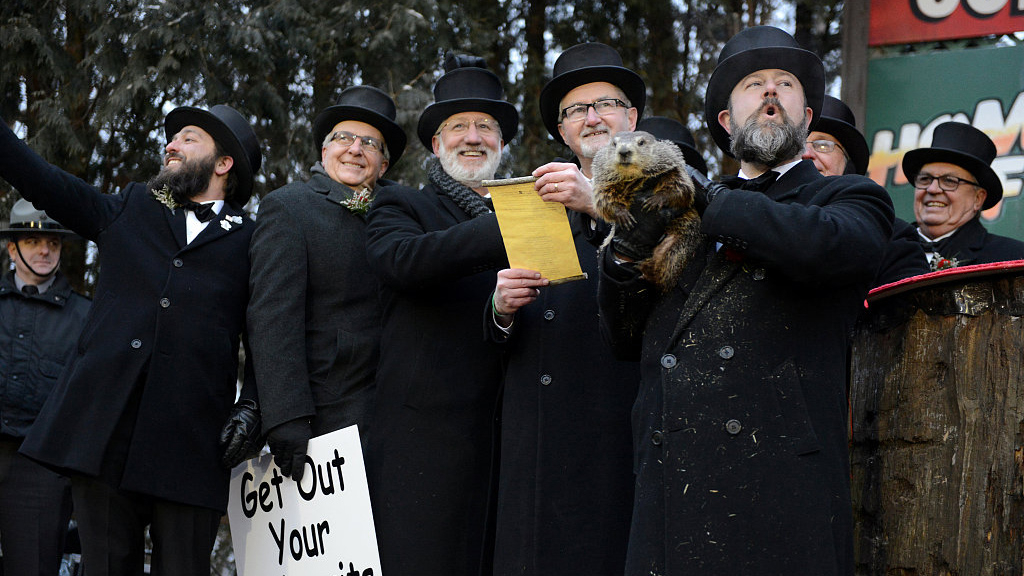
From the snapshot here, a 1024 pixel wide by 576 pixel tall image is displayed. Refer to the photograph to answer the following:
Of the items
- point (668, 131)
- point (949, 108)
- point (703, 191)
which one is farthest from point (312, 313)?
point (949, 108)

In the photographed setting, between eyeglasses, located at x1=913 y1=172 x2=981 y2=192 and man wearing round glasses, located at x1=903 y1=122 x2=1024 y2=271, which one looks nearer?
man wearing round glasses, located at x1=903 y1=122 x2=1024 y2=271

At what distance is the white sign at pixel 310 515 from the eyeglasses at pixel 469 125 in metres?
1.29

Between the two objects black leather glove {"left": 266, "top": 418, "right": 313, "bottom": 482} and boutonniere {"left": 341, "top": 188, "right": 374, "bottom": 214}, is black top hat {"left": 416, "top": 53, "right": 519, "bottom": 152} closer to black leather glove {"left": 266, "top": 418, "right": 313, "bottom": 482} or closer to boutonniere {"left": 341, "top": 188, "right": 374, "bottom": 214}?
boutonniere {"left": 341, "top": 188, "right": 374, "bottom": 214}

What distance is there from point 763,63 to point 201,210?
2558 millimetres

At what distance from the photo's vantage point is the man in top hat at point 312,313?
4.05 meters

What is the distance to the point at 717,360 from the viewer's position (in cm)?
277

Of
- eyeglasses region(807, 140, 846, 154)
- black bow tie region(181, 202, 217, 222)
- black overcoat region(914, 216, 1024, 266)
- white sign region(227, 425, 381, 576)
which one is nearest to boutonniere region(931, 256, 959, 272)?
→ black overcoat region(914, 216, 1024, 266)

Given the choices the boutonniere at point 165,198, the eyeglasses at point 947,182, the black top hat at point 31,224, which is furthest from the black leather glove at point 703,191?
the black top hat at point 31,224

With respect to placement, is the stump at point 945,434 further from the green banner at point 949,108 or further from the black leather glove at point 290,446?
the green banner at point 949,108

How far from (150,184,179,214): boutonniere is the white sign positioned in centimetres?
116

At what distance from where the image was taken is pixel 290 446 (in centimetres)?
402

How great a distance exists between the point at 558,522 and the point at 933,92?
5029mm

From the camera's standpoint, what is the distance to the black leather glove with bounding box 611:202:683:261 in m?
2.78

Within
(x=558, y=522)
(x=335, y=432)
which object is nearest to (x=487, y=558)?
(x=558, y=522)
